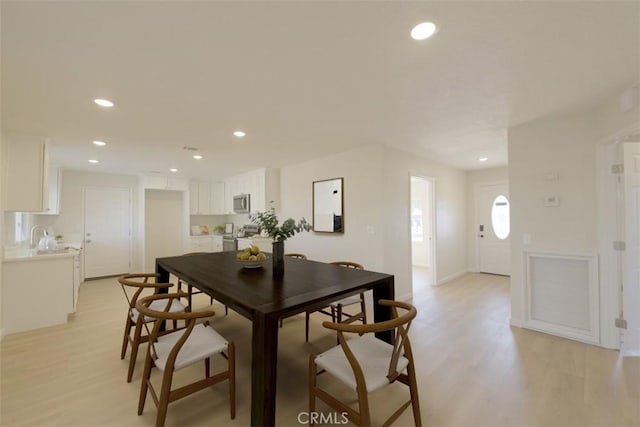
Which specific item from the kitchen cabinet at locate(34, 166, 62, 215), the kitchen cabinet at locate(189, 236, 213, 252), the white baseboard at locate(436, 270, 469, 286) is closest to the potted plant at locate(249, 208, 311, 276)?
the white baseboard at locate(436, 270, 469, 286)

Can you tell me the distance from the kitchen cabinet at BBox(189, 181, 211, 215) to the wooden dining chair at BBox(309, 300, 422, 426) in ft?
20.6

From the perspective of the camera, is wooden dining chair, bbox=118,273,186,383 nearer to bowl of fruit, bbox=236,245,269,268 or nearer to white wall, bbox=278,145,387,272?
bowl of fruit, bbox=236,245,269,268

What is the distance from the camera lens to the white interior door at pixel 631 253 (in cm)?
254

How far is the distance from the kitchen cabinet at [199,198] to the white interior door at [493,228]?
6739 mm

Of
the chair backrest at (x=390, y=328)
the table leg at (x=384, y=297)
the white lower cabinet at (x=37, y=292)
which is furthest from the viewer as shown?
the white lower cabinet at (x=37, y=292)

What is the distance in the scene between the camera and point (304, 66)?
1878 millimetres

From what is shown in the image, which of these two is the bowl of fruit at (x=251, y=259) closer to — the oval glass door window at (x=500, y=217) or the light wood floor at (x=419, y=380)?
the light wood floor at (x=419, y=380)

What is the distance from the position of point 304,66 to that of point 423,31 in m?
0.79

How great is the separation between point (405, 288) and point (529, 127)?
268cm

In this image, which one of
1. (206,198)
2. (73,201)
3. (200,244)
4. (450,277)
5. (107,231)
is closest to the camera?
(450,277)

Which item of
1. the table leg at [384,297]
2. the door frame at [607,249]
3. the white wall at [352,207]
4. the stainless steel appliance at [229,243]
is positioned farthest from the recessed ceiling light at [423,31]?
the stainless steel appliance at [229,243]


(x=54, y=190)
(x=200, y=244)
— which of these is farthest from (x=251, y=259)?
(x=200, y=244)

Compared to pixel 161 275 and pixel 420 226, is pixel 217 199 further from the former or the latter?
pixel 420 226

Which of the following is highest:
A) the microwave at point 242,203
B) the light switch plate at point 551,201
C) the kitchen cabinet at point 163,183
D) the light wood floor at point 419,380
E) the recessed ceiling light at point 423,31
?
the recessed ceiling light at point 423,31
